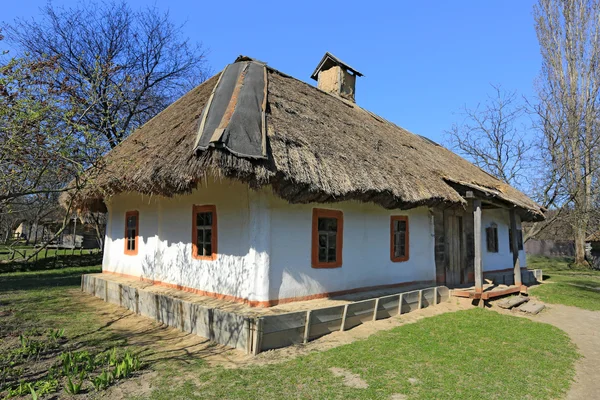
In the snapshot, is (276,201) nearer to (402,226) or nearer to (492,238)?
(402,226)

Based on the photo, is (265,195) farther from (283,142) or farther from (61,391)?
(61,391)

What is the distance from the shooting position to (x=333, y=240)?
8.38 m

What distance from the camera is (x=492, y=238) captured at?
13.9m

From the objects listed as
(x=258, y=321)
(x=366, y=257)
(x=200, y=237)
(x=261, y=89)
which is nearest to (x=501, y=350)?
(x=366, y=257)

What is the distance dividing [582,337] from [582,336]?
0.10m

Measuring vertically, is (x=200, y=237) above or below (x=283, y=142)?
below

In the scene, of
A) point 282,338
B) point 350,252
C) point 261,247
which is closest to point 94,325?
point 261,247

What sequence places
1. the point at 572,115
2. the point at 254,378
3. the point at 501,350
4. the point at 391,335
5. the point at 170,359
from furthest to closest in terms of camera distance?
the point at 572,115, the point at 391,335, the point at 501,350, the point at 170,359, the point at 254,378

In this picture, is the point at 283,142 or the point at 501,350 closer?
the point at 501,350

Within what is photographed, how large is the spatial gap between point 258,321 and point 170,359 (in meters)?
1.42

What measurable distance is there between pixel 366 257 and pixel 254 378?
16.2ft

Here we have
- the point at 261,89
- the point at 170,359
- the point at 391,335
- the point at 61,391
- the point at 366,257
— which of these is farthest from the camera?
the point at 366,257

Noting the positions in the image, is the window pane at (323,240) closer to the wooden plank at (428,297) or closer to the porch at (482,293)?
the wooden plank at (428,297)

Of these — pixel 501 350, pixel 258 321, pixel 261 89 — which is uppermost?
pixel 261 89
